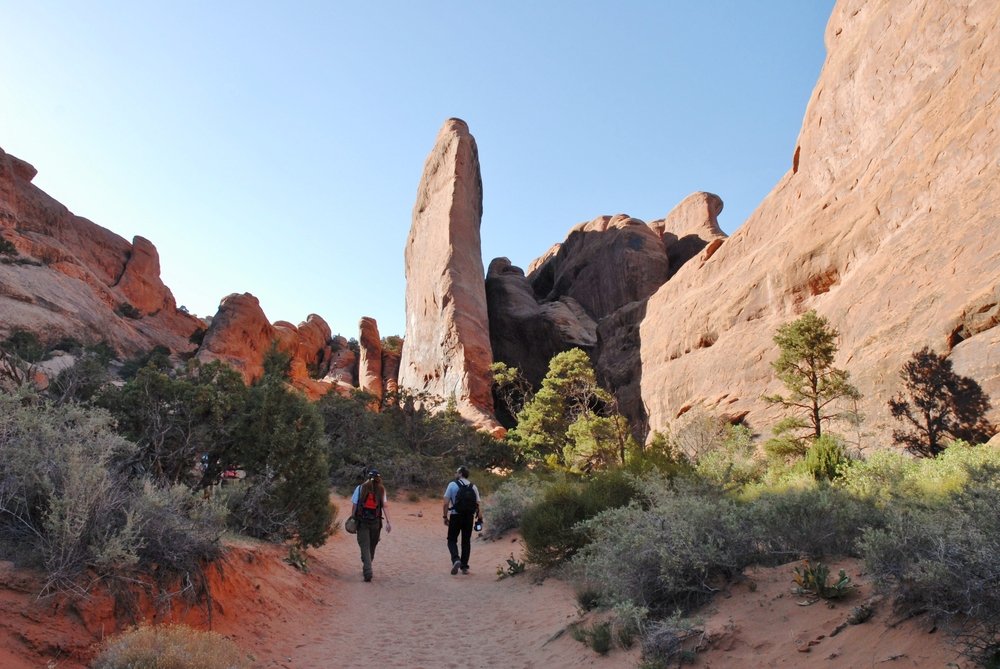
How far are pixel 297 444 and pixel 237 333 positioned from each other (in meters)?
34.0

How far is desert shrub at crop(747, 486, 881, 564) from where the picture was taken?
5039mm

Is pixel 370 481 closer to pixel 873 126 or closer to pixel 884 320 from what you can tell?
pixel 884 320

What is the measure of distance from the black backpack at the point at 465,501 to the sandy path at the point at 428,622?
1063 mm

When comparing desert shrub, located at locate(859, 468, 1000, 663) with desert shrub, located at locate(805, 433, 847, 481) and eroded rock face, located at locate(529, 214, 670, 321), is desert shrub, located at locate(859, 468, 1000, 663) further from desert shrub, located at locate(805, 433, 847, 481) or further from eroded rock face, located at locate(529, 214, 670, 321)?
eroded rock face, located at locate(529, 214, 670, 321)

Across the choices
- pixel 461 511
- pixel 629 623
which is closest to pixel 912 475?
pixel 629 623

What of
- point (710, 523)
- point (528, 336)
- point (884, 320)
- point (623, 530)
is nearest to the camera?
point (710, 523)

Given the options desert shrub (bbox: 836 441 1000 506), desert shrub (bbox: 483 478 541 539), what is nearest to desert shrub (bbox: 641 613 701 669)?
desert shrub (bbox: 836 441 1000 506)

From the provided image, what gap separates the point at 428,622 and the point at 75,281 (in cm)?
3514

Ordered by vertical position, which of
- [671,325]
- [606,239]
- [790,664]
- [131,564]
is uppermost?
[606,239]

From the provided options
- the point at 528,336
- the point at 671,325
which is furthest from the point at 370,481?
the point at 528,336

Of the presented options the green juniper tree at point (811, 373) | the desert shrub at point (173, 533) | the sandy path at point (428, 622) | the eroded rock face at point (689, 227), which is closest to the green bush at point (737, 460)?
the green juniper tree at point (811, 373)

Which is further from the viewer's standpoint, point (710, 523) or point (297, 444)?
point (297, 444)

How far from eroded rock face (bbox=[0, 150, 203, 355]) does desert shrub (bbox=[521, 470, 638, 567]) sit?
990 inches

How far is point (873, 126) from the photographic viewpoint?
58.6 feet
